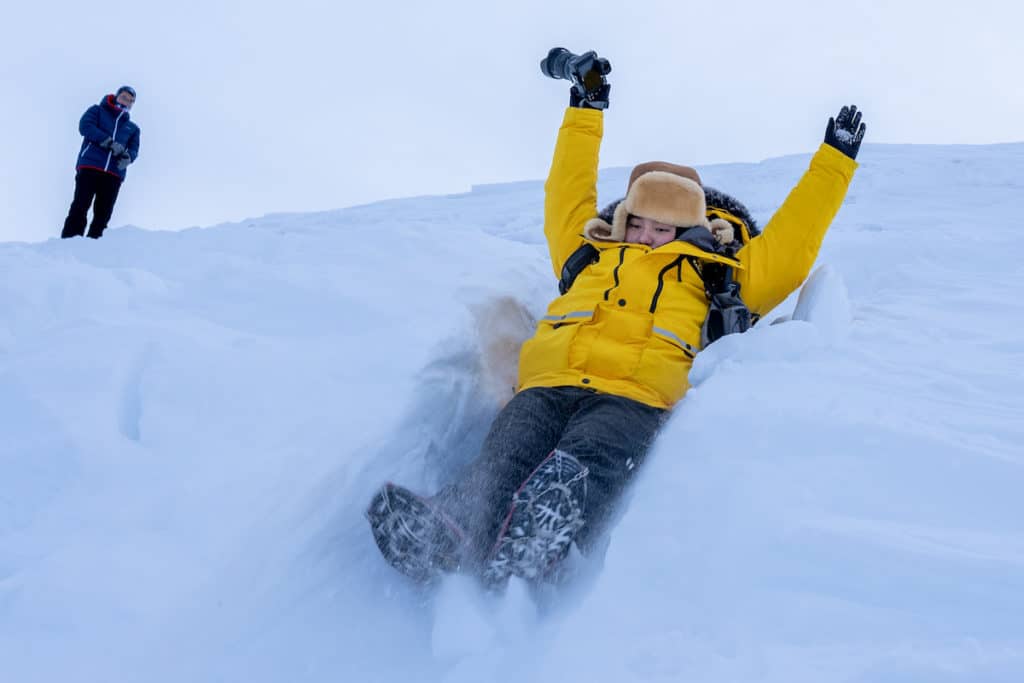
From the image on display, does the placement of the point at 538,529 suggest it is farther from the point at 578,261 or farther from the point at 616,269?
the point at 578,261

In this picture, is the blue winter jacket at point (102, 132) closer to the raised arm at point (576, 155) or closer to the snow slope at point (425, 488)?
the snow slope at point (425, 488)

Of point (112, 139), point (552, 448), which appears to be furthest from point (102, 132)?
point (552, 448)

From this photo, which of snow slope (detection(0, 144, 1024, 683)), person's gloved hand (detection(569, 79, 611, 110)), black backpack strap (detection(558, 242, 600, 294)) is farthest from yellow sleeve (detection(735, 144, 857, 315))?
person's gloved hand (detection(569, 79, 611, 110))

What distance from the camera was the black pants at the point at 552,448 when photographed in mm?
2043

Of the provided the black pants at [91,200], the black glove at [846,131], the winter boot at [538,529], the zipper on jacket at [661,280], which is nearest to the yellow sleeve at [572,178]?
the zipper on jacket at [661,280]

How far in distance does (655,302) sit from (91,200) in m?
5.31

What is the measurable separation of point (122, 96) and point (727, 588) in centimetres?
637

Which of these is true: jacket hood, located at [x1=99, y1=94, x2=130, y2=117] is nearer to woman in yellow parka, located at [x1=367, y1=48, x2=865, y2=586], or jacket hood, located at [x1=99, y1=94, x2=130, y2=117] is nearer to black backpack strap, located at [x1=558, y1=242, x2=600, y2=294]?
woman in yellow parka, located at [x1=367, y1=48, x2=865, y2=586]

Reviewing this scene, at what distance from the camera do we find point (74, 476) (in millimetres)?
1772

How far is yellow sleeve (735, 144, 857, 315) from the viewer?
Answer: 9.05 ft

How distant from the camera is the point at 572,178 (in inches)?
128

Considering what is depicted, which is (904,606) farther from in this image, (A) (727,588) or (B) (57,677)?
(B) (57,677)

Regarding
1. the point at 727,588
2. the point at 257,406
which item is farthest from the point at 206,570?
the point at 727,588

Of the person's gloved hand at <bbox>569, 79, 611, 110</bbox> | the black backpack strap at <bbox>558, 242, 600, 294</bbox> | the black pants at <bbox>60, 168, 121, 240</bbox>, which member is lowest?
the black pants at <bbox>60, 168, 121, 240</bbox>
